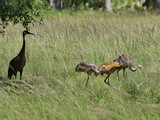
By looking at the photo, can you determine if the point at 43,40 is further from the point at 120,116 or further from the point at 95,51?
the point at 120,116

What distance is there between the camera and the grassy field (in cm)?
399

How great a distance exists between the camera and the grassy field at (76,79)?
3.99 meters

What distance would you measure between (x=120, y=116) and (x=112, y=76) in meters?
2.07

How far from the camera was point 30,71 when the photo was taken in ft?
20.6

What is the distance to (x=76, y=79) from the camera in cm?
569

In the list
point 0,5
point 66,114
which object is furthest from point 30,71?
point 66,114

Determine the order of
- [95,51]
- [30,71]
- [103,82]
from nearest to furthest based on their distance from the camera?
[103,82] < [30,71] < [95,51]

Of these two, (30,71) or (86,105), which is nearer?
(86,105)

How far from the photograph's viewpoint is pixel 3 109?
4.16 metres

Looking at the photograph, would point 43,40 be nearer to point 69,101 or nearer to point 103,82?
point 103,82

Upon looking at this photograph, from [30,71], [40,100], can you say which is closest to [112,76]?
[30,71]

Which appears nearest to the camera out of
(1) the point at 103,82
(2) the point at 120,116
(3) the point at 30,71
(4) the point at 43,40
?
(2) the point at 120,116

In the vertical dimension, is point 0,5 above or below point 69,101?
above

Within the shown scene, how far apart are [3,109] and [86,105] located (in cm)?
101
